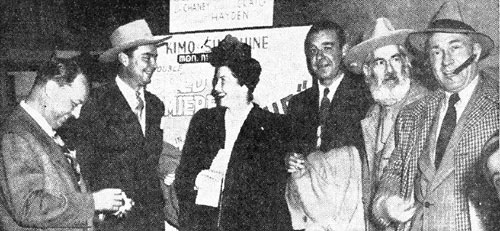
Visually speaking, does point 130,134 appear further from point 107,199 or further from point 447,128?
point 447,128

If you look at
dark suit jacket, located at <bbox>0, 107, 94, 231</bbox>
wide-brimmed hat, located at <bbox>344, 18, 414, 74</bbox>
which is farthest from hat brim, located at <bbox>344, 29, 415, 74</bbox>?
dark suit jacket, located at <bbox>0, 107, 94, 231</bbox>

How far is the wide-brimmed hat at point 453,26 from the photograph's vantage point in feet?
7.23

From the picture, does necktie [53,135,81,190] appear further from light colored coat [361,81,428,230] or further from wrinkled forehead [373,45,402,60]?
wrinkled forehead [373,45,402,60]

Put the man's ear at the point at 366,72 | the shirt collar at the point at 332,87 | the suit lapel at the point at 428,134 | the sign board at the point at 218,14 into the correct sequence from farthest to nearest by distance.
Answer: the sign board at the point at 218,14 → the shirt collar at the point at 332,87 → the man's ear at the point at 366,72 → the suit lapel at the point at 428,134

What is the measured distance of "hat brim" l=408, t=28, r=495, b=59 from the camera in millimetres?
2199

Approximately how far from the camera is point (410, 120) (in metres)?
2.35

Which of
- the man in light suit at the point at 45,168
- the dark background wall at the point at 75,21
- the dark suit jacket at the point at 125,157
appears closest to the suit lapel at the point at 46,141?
the man in light suit at the point at 45,168

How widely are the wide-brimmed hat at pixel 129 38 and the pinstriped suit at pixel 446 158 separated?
1285 mm

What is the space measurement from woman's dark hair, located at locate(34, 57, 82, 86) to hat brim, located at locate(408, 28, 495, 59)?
4.02ft

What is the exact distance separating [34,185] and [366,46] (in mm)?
1291

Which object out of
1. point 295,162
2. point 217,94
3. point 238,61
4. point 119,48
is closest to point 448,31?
point 295,162

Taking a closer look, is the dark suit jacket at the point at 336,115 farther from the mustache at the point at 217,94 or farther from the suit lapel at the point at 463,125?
the suit lapel at the point at 463,125

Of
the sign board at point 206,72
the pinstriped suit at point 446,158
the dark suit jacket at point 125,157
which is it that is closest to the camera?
the pinstriped suit at point 446,158

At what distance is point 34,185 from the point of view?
7.07ft
